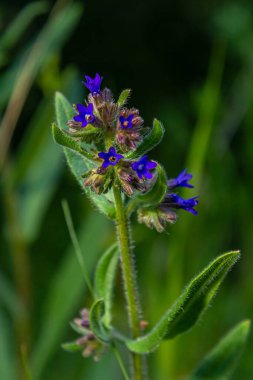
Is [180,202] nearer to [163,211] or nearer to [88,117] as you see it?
[163,211]

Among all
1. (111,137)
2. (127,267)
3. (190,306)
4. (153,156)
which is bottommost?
(153,156)

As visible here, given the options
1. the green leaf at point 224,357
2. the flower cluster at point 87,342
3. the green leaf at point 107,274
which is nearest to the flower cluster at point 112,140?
the green leaf at point 107,274

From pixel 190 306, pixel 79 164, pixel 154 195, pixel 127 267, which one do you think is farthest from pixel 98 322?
pixel 79 164

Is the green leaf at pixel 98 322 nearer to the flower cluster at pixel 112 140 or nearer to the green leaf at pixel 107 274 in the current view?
the green leaf at pixel 107 274

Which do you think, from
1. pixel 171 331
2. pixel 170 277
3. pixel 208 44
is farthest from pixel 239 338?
pixel 208 44

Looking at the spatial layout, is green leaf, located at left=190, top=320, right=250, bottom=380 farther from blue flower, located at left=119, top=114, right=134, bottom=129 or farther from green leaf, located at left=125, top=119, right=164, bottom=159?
blue flower, located at left=119, top=114, right=134, bottom=129

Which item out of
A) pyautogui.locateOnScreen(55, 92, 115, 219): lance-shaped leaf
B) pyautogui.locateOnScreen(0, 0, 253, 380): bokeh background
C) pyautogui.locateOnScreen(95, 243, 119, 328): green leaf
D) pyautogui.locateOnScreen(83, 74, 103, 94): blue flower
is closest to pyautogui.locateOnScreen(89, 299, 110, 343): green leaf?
pyautogui.locateOnScreen(95, 243, 119, 328): green leaf
